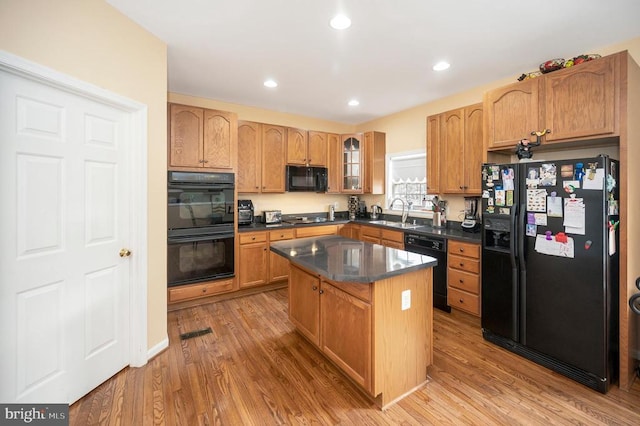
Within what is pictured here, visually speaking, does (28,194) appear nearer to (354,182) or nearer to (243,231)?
(243,231)

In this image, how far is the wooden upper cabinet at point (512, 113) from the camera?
2.42 m

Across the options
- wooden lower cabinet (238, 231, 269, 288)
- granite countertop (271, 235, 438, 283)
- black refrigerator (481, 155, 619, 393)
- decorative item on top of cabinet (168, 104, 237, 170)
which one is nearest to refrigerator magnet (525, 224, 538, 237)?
black refrigerator (481, 155, 619, 393)

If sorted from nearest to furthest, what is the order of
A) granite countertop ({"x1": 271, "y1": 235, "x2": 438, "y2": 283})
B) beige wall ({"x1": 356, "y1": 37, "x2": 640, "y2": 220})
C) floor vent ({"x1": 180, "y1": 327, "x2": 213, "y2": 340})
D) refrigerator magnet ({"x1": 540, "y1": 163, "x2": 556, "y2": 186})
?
granite countertop ({"x1": 271, "y1": 235, "x2": 438, "y2": 283})
refrigerator magnet ({"x1": 540, "y1": 163, "x2": 556, "y2": 186})
floor vent ({"x1": 180, "y1": 327, "x2": 213, "y2": 340})
beige wall ({"x1": 356, "y1": 37, "x2": 640, "y2": 220})

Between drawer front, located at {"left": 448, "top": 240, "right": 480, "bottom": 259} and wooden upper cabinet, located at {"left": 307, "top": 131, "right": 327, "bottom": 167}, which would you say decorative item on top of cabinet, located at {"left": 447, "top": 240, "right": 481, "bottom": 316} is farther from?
wooden upper cabinet, located at {"left": 307, "top": 131, "right": 327, "bottom": 167}

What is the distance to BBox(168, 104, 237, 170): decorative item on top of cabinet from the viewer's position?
323cm

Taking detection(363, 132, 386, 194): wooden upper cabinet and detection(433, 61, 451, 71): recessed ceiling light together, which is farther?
detection(363, 132, 386, 194): wooden upper cabinet

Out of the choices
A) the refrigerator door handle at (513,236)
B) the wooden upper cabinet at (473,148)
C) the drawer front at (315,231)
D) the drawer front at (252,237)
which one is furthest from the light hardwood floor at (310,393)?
the drawer front at (315,231)

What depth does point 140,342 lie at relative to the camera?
222 centimetres

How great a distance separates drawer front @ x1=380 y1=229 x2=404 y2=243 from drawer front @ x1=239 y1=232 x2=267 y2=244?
1727 millimetres

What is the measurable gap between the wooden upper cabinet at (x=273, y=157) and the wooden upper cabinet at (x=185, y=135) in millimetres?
1002

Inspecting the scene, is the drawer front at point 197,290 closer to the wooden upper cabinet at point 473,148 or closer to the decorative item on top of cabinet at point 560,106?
the wooden upper cabinet at point 473,148

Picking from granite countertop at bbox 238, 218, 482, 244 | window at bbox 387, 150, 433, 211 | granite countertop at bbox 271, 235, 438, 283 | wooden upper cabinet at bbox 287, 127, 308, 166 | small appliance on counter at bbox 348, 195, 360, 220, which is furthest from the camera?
small appliance on counter at bbox 348, 195, 360, 220

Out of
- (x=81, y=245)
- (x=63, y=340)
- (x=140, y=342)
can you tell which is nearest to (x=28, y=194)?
(x=81, y=245)

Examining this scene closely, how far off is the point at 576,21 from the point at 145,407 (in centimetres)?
418
